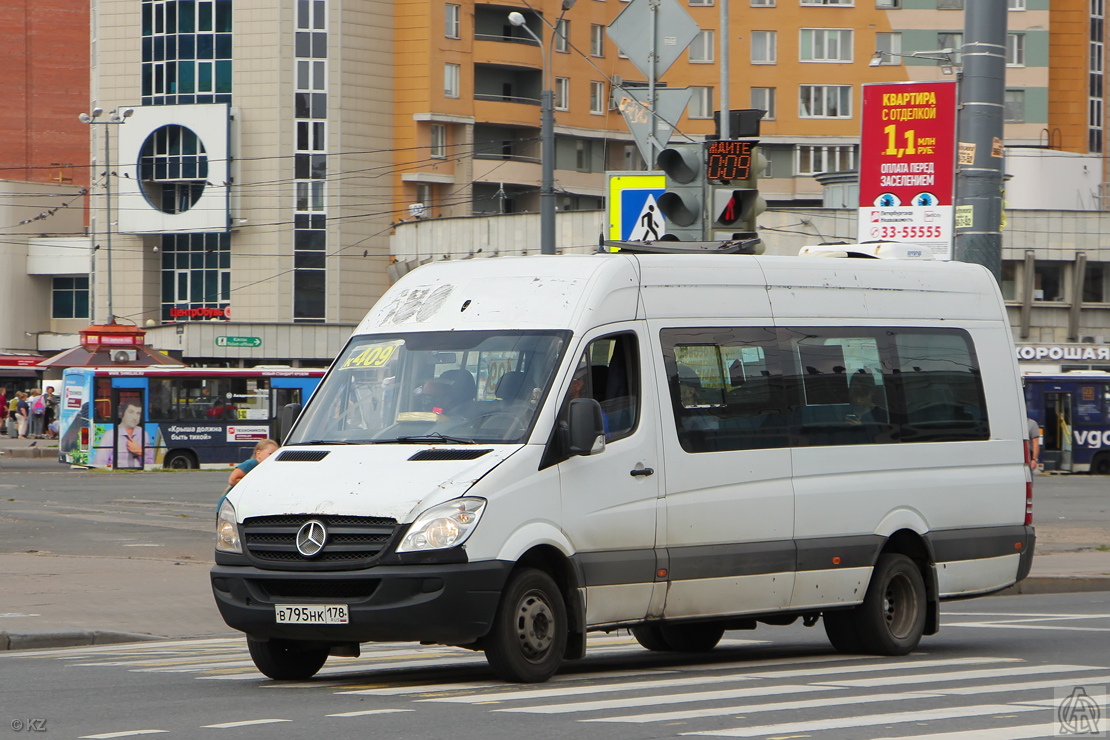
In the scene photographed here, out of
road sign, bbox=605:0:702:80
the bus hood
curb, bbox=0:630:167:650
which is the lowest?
curb, bbox=0:630:167:650

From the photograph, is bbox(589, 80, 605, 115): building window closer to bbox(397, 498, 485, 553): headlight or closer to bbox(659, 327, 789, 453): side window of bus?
bbox(659, 327, 789, 453): side window of bus

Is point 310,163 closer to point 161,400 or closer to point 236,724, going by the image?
point 161,400

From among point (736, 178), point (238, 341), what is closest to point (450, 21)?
point (238, 341)

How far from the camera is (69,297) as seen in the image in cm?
9062

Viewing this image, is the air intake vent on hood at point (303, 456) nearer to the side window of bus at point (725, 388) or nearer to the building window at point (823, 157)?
the side window of bus at point (725, 388)

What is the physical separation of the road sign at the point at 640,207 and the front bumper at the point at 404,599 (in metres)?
9.24

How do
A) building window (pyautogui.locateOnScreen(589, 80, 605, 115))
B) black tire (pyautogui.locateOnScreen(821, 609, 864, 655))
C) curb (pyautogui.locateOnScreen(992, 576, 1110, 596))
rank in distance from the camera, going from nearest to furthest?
black tire (pyautogui.locateOnScreen(821, 609, 864, 655)) → curb (pyautogui.locateOnScreen(992, 576, 1110, 596)) → building window (pyautogui.locateOnScreen(589, 80, 605, 115))

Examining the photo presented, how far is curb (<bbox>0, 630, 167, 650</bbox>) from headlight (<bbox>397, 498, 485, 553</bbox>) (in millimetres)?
5315

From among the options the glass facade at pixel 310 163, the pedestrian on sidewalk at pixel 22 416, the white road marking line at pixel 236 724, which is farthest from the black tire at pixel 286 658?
the glass facade at pixel 310 163

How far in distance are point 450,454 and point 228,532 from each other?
1409 millimetres

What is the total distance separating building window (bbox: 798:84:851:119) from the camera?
82.4m

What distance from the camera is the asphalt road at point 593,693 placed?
8172 millimetres

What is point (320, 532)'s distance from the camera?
9.46m

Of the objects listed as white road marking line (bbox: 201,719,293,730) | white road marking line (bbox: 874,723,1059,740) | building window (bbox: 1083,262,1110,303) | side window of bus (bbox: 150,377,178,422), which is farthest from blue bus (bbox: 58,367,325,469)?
white road marking line (bbox: 874,723,1059,740)
